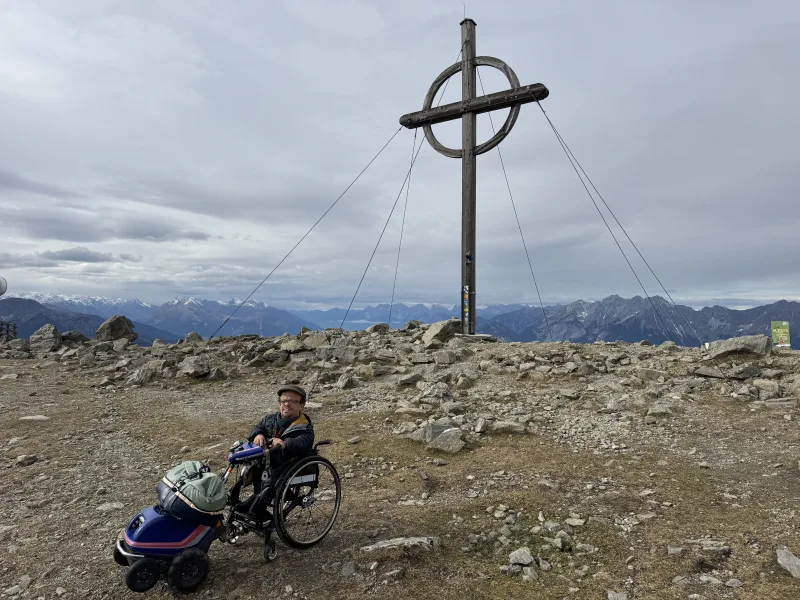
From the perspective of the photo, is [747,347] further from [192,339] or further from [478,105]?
[192,339]

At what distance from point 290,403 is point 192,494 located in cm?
127

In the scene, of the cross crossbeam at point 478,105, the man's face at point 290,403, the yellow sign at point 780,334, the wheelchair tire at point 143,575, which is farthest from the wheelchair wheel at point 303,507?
the yellow sign at point 780,334

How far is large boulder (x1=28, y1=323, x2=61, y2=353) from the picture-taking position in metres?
20.8

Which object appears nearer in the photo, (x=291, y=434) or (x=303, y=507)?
(x=291, y=434)

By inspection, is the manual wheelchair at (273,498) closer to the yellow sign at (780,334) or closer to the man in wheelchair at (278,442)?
the man in wheelchair at (278,442)

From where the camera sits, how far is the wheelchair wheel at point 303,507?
4392 millimetres

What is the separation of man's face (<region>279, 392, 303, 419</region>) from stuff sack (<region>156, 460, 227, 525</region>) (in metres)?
0.95

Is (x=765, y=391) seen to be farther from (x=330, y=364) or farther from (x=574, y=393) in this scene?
(x=330, y=364)

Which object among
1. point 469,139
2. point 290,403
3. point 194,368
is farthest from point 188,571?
point 469,139

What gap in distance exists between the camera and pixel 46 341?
2145cm

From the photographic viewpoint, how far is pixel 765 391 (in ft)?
31.0

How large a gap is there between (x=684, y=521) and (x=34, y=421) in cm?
1314

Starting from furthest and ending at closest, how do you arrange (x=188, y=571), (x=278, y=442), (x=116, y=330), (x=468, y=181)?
(x=116, y=330) → (x=468, y=181) → (x=278, y=442) → (x=188, y=571)

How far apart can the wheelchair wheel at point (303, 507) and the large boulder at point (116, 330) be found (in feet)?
73.0
